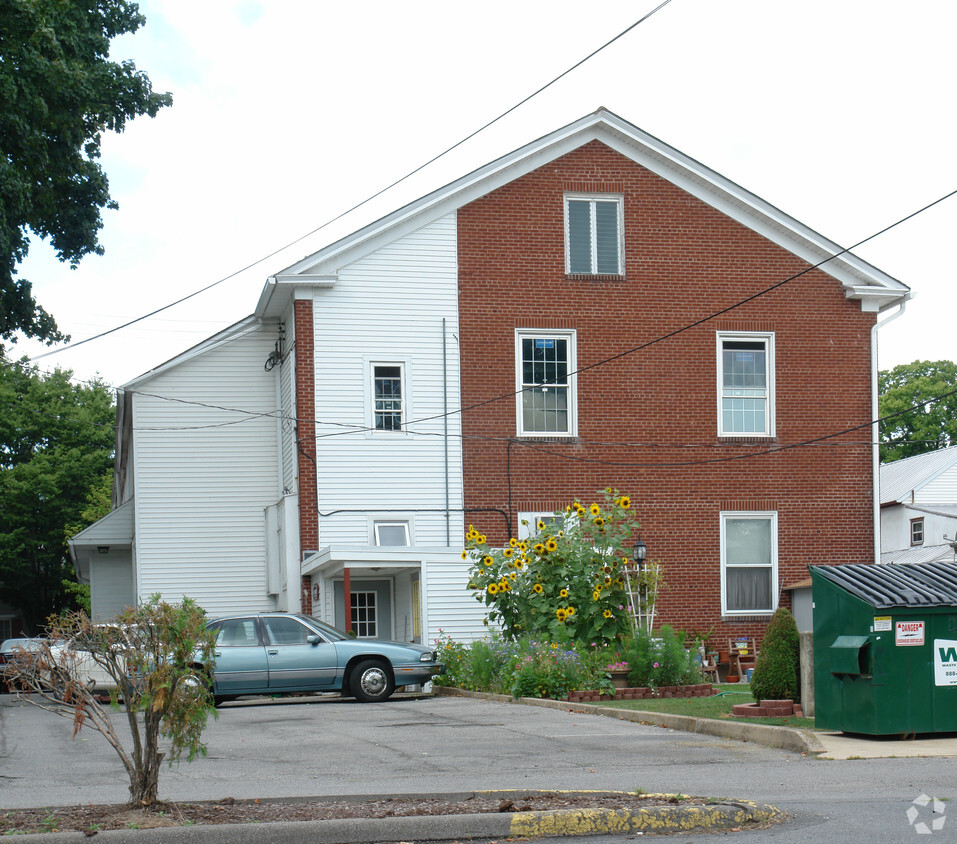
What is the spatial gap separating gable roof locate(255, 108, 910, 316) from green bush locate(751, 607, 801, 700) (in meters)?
12.9

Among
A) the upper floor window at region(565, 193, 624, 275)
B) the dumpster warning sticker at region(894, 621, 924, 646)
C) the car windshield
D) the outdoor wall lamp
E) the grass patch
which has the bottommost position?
the grass patch

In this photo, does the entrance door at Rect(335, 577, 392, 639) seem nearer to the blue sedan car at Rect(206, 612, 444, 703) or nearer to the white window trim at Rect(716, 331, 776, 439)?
the blue sedan car at Rect(206, 612, 444, 703)

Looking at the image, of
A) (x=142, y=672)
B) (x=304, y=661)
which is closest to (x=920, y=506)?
(x=304, y=661)

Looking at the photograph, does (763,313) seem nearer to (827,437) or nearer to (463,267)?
(827,437)

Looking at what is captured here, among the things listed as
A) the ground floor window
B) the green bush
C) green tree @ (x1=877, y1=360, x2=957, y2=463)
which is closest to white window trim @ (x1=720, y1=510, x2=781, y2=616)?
the ground floor window

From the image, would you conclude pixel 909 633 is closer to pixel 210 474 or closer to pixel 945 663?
pixel 945 663

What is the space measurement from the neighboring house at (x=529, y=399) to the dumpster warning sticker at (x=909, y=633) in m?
12.3

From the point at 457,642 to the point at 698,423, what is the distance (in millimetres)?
6741

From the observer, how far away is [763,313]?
25719mm

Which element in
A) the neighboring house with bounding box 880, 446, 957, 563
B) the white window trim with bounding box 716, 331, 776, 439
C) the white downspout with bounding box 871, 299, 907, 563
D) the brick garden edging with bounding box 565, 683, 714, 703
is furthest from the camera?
the neighboring house with bounding box 880, 446, 957, 563

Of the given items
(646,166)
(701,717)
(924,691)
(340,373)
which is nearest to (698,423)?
(646,166)

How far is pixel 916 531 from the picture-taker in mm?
44969

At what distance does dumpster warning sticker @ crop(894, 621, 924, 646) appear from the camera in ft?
37.4

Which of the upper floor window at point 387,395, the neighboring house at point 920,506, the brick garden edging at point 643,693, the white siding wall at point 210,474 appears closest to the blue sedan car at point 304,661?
the brick garden edging at point 643,693
